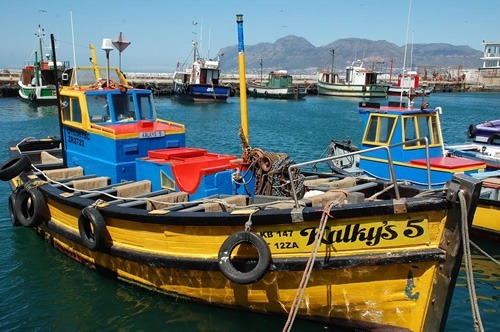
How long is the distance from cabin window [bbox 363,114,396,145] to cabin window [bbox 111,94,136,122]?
23.3 feet

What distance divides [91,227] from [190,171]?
2.00m

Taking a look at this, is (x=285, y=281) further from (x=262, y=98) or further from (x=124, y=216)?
(x=262, y=98)

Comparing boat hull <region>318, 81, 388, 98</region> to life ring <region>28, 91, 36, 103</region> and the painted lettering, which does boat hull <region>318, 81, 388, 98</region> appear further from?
the painted lettering

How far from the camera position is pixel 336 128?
1485 inches

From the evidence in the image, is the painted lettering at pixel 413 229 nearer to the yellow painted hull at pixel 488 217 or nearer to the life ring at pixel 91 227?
the life ring at pixel 91 227

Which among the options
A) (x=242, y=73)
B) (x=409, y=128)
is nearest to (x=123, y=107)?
(x=242, y=73)

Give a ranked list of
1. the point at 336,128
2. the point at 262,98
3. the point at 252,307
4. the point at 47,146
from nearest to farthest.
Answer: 1. the point at 252,307
2. the point at 47,146
3. the point at 336,128
4. the point at 262,98

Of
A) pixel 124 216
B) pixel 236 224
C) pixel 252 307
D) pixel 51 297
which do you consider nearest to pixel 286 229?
pixel 236 224

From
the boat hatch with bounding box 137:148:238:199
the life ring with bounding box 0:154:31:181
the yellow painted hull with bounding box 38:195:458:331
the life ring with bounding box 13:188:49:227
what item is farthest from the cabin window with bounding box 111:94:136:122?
the yellow painted hull with bounding box 38:195:458:331

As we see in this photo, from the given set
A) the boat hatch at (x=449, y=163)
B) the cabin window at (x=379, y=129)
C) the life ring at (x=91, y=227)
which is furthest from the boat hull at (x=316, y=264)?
the cabin window at (x=379, y=129)

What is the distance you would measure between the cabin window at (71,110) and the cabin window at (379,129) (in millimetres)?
8218

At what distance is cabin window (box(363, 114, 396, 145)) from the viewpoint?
13508mm

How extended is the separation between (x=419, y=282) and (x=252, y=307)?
2.54 metres

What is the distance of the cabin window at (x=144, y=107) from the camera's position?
1082 centimetres
